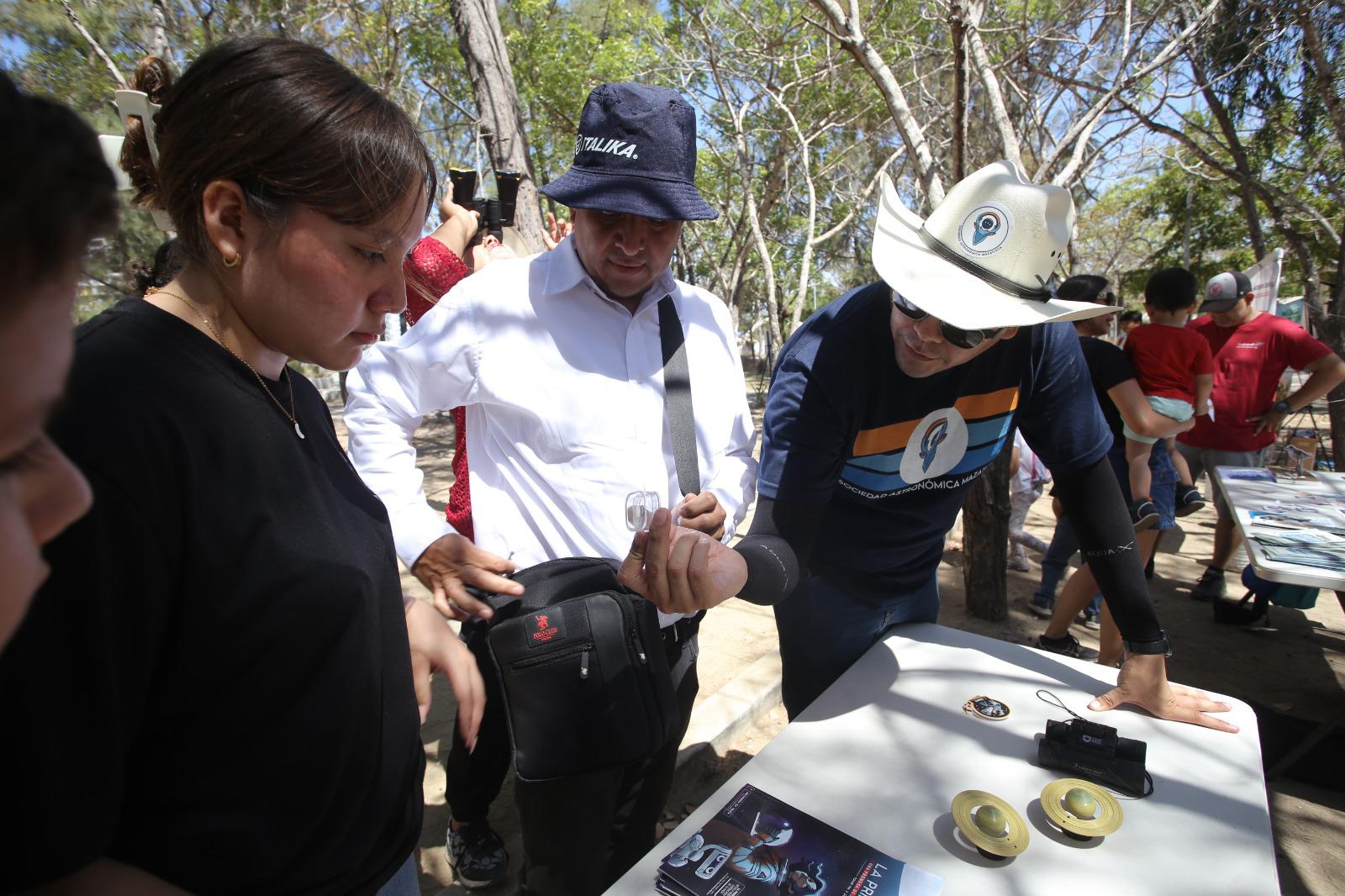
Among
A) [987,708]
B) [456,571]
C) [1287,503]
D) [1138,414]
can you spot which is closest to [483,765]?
[456,571]

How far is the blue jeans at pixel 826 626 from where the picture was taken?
2.02 metres

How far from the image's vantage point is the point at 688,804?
284 centimetres

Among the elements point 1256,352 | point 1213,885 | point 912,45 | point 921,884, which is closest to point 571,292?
point 921,884

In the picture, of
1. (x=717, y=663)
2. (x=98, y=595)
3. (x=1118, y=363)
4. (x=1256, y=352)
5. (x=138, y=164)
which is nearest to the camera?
(x=98, y=595)

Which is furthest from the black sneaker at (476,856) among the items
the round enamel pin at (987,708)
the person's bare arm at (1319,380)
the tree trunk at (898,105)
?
the person's bare arm at (1319,380)

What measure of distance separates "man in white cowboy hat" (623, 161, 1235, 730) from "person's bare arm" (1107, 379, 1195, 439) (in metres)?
1.85

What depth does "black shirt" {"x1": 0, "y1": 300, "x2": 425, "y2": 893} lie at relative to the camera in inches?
26.0

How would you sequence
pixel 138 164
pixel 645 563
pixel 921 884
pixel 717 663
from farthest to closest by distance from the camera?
pixel 717 663, pixel 645 563, pixel 921 884, pixel 138 164

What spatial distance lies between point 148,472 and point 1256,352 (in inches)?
244

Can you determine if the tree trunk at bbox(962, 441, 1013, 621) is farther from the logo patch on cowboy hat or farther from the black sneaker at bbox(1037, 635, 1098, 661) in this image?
the logo patch on cowboy hat

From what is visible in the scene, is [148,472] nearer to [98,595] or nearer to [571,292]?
[98,595]

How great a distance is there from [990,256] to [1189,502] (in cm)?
383

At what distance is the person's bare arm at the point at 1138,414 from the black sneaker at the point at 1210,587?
6.64 feet

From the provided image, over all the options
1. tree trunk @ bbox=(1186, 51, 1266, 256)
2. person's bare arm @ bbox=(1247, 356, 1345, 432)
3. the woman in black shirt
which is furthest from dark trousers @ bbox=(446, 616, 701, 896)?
tree trunk @ bbox=(1186, 51, 1266, 256)
